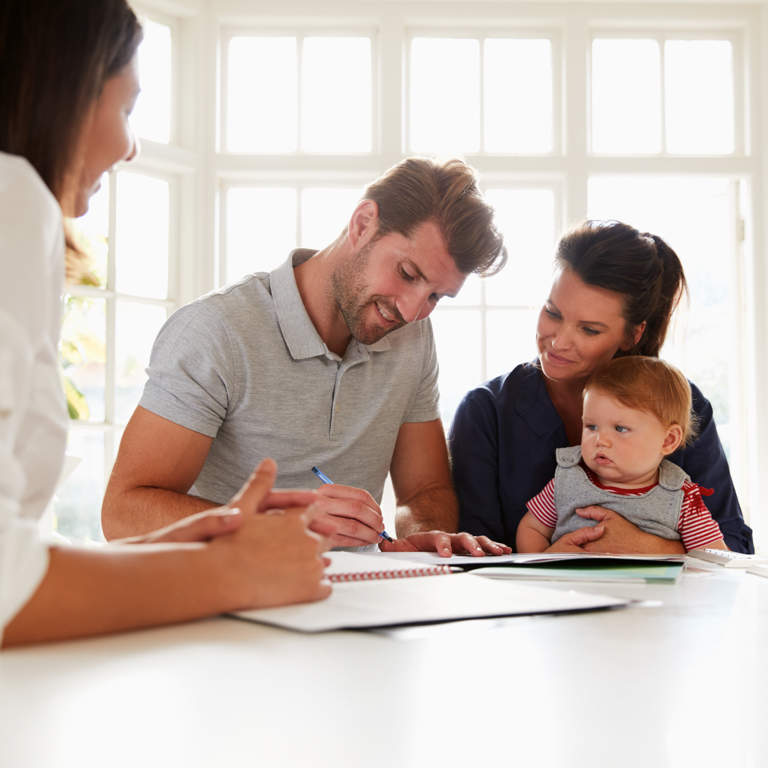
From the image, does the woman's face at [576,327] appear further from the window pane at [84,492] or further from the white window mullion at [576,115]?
the window pane at [84,492]

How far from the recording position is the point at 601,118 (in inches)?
157

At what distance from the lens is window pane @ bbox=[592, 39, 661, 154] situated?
4000 millimetres

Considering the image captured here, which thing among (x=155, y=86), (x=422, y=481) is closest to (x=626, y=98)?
(x=155, y=86)

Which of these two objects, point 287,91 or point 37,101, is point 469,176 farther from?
point 287,91

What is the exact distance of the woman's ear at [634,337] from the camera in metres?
2.05

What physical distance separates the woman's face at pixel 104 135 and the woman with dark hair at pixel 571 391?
3.92ft

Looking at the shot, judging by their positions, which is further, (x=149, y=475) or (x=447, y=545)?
(x=149, y=475)

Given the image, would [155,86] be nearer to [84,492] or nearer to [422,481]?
[84,492]

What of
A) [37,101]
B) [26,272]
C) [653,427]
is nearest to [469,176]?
[653,427]

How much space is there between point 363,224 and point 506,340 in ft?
6.78

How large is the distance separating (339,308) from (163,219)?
2.10m

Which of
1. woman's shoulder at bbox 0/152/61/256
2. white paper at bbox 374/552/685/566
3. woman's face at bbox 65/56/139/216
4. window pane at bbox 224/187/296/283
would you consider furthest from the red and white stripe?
window pane at bbox 224/187/296/283

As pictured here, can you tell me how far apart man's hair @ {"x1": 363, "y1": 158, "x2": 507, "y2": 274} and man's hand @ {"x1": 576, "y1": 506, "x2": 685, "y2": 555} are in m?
0.60

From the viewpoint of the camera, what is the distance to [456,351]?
3896 millimetres
